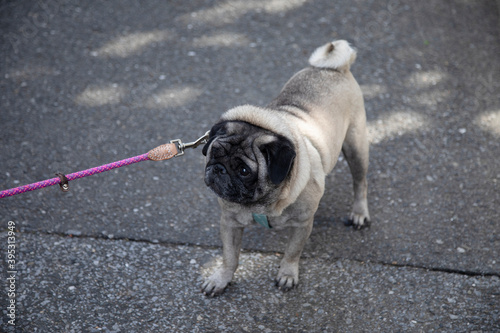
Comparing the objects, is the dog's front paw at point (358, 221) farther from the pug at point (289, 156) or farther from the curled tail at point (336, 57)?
the curled tail at point (336, 57)

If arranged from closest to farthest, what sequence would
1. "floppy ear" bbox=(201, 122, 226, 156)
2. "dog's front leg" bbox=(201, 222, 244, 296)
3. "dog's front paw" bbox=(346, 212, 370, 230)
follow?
"floppy ear" bbox=(201, 122, 226, 156), "dog's front leg" bbox=(201, 222, 244, 296), "dog's front paw" bbox=(346, 212, 370, 230)

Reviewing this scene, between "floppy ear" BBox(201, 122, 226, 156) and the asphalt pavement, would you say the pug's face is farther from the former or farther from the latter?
the asphalt pavement

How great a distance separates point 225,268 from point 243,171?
2.97 ft

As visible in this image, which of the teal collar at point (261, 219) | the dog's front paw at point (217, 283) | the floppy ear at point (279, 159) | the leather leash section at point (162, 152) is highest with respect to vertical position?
the floppy ear at point (279, 159)

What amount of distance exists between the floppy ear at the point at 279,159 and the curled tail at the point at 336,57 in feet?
4.00

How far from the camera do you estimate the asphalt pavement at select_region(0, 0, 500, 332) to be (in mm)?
3031

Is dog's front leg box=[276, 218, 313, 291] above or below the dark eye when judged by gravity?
below

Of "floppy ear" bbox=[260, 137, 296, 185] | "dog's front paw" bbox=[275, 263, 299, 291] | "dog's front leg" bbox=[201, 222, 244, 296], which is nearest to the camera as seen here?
"floppy ear" bbox=[260, 137, 296, 185]

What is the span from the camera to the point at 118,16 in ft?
18.9

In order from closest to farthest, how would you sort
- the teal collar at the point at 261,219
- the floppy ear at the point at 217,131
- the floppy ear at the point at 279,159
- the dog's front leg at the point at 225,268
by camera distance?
the floppy ear at the point at 279,159 < the floppy ear at the point at 217,131 < the teal collar at the point at 261,219 < the dog's front leg at the point at 225,268

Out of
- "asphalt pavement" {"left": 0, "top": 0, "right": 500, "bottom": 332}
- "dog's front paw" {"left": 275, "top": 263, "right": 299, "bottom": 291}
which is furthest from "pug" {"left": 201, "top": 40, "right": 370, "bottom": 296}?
"asphalt pavement" {"left": 0, "top": 0, "right": 500, "bottom": 332}

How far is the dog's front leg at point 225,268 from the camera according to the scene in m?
3.03

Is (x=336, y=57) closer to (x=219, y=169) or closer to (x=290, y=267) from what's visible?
(x=219, y=169)

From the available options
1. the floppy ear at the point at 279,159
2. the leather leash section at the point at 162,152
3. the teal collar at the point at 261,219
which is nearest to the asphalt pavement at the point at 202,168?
the teal collar at the point at 261,219
